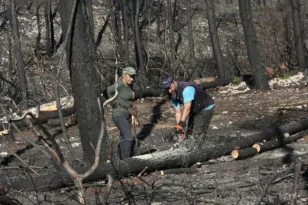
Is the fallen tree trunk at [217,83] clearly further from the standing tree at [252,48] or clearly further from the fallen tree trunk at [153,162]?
the fallen tree trunk at [153,162]

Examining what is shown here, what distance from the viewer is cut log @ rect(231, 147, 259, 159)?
9430mm

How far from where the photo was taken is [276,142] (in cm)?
1012

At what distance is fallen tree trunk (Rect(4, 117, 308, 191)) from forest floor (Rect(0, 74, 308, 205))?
0.11 m

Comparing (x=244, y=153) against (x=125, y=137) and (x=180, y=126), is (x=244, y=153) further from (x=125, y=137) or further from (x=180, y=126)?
(x=125, y=137)

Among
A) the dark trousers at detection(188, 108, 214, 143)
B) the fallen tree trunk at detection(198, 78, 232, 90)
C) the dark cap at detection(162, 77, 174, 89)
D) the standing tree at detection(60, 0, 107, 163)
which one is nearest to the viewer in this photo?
the standing tree at detection(60, 0, 107, 163)

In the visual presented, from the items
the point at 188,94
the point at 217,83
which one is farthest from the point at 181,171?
the point at 217,83

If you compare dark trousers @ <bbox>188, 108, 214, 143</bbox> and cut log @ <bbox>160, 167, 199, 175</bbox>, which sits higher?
dark trousers @ <bbox>188, 108, 214, 143</bbox>

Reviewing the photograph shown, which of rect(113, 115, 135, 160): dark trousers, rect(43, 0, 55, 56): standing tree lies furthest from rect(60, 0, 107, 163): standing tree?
rect(43, 0, 55, 56): standing tree

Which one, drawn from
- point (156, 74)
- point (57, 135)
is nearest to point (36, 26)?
point (156, 74)

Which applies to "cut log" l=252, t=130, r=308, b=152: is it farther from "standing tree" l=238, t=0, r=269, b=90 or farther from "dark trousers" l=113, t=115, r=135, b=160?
"standing tree" l=238, t=0, r=269, b=90

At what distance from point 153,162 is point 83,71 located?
1.73m

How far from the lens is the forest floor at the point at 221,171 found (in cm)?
718

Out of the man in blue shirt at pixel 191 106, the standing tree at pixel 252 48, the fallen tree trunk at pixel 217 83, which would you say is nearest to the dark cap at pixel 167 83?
Result: the man in blue shirt at pixel 191 106

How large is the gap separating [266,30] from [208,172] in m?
20.6
